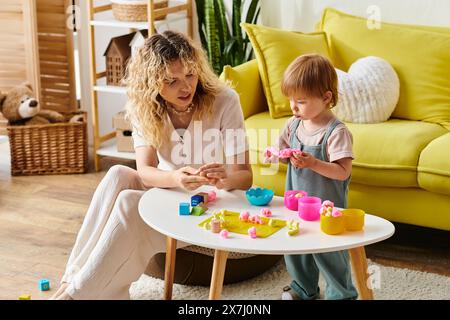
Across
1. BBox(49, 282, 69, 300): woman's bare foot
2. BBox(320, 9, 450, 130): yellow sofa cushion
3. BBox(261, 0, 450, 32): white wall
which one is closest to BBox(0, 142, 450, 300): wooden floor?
BBox(49, 282, 69, 300): woman's bare foot

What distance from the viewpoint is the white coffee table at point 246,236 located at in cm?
194

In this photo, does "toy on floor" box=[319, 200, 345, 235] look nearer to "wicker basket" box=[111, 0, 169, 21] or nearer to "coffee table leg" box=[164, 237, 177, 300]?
"coffee table leg" box=[164, 237, 177, 300]

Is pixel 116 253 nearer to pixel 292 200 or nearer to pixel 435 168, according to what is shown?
pixel 292 200

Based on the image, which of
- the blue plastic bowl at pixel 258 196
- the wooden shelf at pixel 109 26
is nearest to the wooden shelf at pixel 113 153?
the wooden shelf at pixel 109 26

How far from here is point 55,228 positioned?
3.28 meters

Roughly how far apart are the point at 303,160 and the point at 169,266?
550 mm

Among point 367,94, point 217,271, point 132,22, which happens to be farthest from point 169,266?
point 132,22

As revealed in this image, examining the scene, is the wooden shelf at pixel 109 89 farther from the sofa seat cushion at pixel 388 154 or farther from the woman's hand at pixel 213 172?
the woman's hand at pixel 213 172

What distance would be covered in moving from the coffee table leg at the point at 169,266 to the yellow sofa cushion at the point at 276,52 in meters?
1.05

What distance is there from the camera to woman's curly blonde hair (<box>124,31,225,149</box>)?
2355 mm

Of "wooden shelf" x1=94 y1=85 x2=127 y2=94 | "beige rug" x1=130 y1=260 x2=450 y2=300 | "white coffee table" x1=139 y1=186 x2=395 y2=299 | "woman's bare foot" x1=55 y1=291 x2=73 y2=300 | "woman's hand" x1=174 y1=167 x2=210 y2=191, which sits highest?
"wooden shelf" x1=94 y1=85 x2=127 y2=94

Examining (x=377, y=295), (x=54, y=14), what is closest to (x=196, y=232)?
(x=377, y=295)

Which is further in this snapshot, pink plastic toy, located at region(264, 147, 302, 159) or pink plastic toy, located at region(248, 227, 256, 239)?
A: pink plastic toy, located at region(264, 147, 302, 159)

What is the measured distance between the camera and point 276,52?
3328 millimetres
